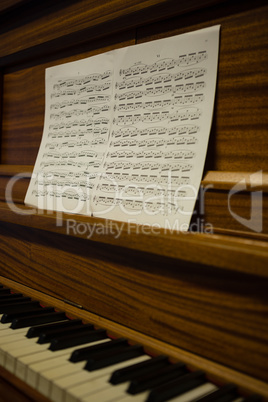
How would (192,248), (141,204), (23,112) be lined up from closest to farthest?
(192,248)
(141,204)
(23,112)

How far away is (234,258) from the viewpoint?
2.54ft

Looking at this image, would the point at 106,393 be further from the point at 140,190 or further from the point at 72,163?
the point at 72,163

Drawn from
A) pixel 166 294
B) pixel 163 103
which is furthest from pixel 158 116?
pixel 166 294

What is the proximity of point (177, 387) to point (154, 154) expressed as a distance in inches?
22.5

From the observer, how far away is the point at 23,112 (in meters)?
1.63

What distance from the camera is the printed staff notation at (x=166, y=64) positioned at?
1033 mm

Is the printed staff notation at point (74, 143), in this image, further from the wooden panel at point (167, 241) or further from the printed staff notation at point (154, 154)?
the wooden panel at point (167, 241)

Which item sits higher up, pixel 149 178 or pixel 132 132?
pixel 132 132

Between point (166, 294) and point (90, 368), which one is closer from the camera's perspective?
point (90, 368)

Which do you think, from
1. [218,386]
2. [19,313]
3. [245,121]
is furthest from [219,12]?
[19,313]

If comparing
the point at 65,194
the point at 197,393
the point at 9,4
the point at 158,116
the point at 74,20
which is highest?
the point at 9,4

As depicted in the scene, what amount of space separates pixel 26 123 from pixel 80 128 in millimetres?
384

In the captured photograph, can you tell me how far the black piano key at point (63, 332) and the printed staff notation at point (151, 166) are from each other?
0.44 metres

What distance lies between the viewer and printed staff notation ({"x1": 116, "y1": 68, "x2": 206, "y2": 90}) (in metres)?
1.03
